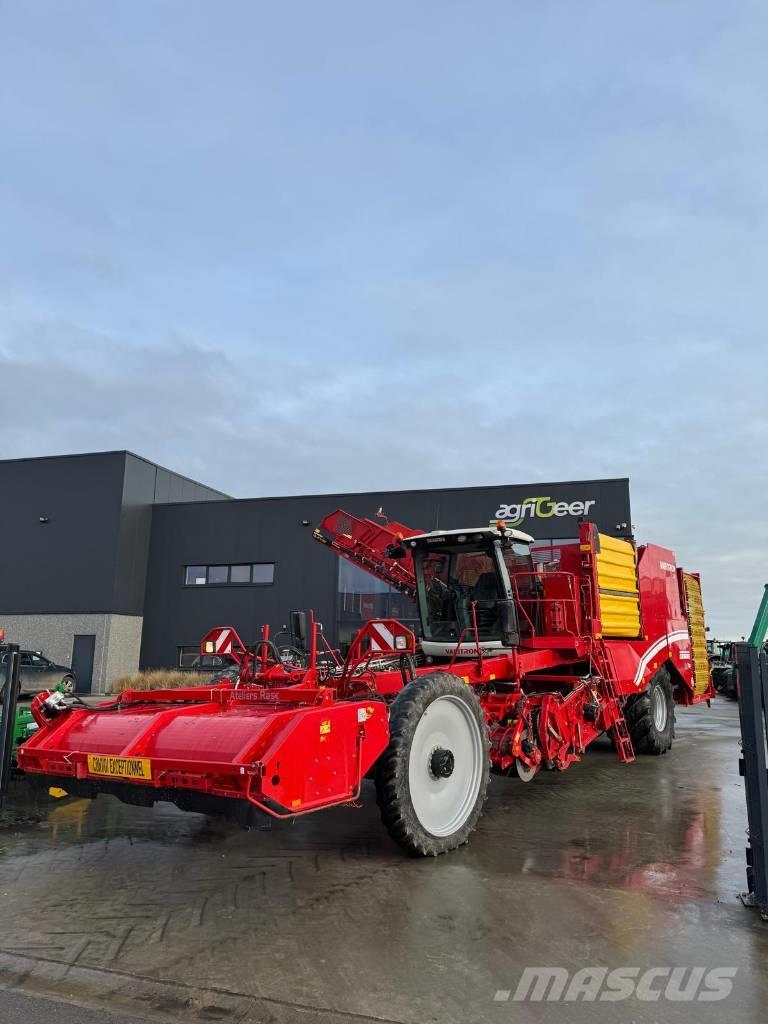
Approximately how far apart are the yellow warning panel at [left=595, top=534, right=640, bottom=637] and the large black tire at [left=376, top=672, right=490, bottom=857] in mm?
3539

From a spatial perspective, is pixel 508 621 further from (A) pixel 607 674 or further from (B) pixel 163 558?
(B) pixel 163 558

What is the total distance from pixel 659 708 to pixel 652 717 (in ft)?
1.53

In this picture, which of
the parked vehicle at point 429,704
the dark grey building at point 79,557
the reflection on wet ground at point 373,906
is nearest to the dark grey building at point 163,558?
the dark grey building at point 79,557

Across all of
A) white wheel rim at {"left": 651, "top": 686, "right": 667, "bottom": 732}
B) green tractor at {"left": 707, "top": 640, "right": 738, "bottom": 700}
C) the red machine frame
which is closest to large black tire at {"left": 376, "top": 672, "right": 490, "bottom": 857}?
the red machine frame

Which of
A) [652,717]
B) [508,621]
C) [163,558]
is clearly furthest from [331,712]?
[163,558]

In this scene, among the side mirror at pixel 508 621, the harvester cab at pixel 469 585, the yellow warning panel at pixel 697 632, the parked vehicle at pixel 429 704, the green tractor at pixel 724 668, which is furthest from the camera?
the green tractor at pixel 724 668

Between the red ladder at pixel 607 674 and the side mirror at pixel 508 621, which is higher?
the side mirror at pixel 508 621

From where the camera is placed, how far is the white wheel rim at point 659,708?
10.6 metres

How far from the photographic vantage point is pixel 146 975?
3.51 metres

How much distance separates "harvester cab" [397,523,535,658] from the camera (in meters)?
7.78

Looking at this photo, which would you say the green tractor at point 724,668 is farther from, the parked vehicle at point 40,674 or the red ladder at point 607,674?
the parked vehicle at point 40,674

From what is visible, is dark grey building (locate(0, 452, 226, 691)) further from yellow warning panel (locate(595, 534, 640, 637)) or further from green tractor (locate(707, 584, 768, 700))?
yellow warning panel (locate(595, 534, 640, 637))

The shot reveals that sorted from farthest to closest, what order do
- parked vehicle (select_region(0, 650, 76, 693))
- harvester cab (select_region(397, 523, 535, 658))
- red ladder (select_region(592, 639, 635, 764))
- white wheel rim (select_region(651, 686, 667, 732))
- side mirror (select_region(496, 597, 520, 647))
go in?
parked vehicle (select_region(0, 650, 76, 693)), white wheel rim (select_region(651, 686, 667, 732)), red ladder (select_region(592, 639, 635, 764)), harvester cab (select_region(397, 523, 535, 658)), side mirror (select_region(496, 597, 520, 647))

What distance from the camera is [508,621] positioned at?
7.64m
